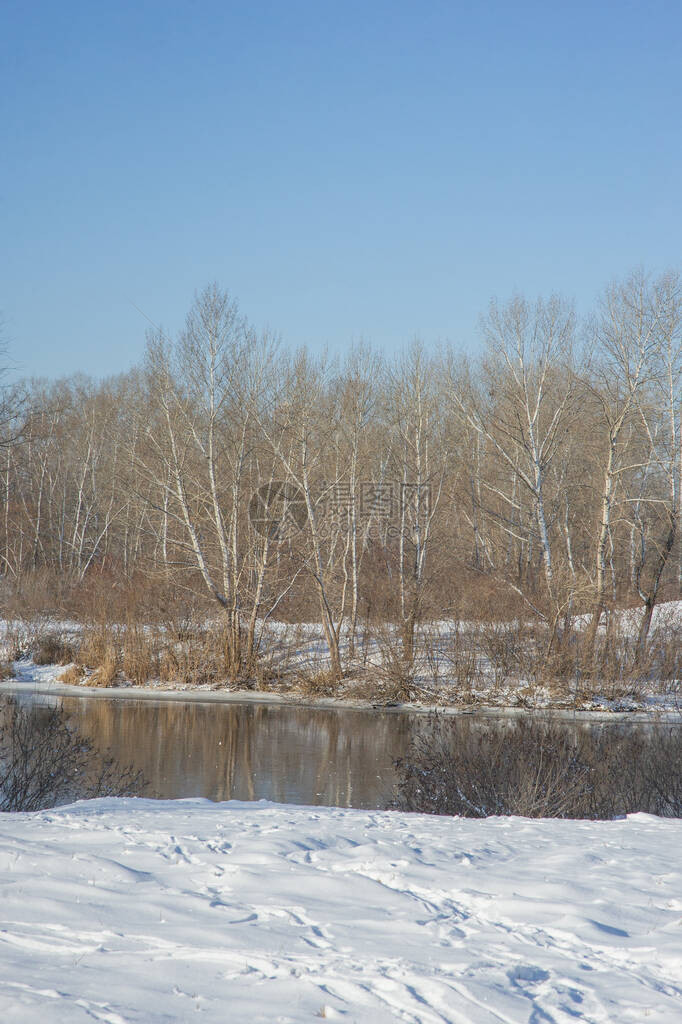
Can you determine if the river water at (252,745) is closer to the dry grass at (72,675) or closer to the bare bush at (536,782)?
the bare bush at (536,782)

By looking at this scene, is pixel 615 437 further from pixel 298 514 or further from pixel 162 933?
pixel 162 933

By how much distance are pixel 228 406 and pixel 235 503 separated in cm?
329

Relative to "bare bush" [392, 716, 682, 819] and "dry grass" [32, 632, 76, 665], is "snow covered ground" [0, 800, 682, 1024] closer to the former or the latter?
"bare bush" [392, 716, 682, 819]

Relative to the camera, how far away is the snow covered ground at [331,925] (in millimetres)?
4070

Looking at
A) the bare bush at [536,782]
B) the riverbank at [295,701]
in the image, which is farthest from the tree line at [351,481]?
the bare bush at [536,782]

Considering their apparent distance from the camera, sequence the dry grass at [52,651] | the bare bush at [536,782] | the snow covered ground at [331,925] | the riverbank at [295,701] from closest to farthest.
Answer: the snow covered ground at [331,925] < the bare bush at [536,782] < the riverbank at [295,701] < the dry grass at [52,651]

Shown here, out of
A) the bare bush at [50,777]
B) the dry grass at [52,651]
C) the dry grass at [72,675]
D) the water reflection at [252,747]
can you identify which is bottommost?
the water reflection at [252,747]

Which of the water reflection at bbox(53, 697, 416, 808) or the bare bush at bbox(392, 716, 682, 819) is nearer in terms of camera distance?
the bare bush at bbox(392, 716, 682, 819)

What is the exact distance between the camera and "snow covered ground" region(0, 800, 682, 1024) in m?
4.07

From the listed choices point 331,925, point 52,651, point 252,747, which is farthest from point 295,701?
point 331,925

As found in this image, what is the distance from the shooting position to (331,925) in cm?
511

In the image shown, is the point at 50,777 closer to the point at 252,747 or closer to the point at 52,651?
the point at 252,747

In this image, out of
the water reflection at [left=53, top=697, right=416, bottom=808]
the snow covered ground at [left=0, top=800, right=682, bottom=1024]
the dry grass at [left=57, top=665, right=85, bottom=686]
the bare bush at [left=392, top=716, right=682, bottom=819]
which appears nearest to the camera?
the snow covered ground at [left=0, top=800, right=682, bottom=1024]

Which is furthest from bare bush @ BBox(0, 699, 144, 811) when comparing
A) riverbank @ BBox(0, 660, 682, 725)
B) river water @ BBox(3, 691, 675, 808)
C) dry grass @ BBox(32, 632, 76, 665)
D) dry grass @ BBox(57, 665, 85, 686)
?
dry grass @ BBox(32, 632, 76, 665)
